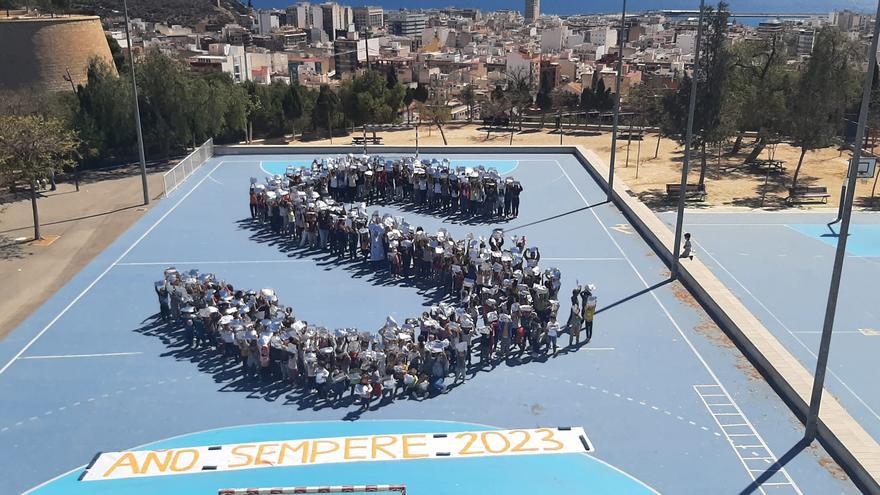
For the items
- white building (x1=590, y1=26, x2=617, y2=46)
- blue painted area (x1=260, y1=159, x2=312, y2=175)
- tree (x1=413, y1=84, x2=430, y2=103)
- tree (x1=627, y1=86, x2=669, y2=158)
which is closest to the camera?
blue painted area (x1=260, y1=159, x2=312, y2=175)

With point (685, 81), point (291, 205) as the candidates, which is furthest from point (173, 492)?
point (685, 81)

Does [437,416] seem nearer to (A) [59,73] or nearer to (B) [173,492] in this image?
(B) [173,492]

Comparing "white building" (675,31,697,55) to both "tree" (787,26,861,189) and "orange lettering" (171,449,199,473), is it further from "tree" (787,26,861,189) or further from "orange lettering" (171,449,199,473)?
"orange lettering" (171,449,199,473)

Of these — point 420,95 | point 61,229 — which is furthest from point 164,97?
point 420,95

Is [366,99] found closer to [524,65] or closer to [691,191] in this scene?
[691,191]

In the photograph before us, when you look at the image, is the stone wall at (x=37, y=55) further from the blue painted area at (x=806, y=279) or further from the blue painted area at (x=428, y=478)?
the blue painted area at (x=428, y=478)

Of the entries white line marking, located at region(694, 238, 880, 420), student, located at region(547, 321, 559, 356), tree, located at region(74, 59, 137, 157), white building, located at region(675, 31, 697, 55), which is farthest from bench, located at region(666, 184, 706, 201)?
white building, located at region(675, 31, 697, 55)

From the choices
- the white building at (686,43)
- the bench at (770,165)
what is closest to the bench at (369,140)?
the bench at (770,165)
